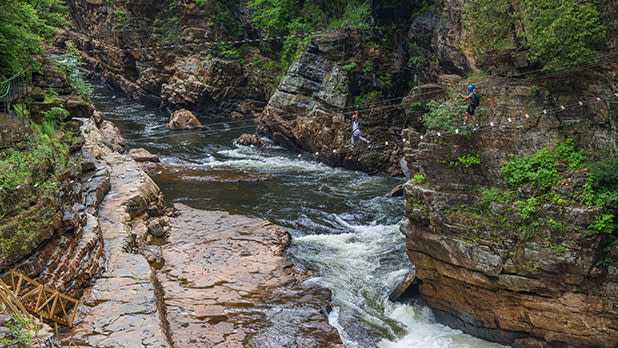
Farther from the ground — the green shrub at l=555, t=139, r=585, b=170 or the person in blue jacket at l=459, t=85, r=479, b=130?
the person in blue jacket at l=459, t=85, r=479, b=130

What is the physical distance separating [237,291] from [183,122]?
23523 mm

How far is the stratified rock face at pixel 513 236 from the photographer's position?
10664mm

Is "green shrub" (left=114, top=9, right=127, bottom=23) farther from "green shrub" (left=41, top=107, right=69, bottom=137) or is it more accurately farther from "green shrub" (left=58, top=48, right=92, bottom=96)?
"green shrub" (left=41, top=107, right=69, bottom=137)

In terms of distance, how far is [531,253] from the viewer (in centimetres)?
1107

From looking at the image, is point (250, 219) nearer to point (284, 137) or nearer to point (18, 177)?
point (18, 177)

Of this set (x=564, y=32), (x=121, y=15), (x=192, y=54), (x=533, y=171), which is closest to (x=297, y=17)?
(x=192, y=54)

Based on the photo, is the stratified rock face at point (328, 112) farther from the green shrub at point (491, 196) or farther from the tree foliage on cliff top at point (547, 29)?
the green shrub at point (491, 196)

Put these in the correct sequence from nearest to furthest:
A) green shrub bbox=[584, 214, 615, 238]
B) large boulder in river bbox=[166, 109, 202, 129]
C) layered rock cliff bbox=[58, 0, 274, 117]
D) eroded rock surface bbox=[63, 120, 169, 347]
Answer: eroded rock surface bbox=[63, 120, 169, 347]
green shrub bbox=[584, 214, 615, 238]
large boulder in river bbox=[166, 109, 202, 129]
layered rock cliff bbox=[58, 0, 274, 117]

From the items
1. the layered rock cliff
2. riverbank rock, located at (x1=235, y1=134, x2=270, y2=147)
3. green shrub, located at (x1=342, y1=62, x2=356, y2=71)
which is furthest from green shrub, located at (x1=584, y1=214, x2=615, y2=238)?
the layered rock cliff

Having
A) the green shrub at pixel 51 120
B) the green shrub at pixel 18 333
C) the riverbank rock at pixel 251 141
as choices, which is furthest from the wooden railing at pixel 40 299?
the riverbank rock at pixel 251 141

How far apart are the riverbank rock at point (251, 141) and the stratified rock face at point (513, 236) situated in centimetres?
1844

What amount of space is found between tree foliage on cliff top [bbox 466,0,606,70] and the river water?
24.5 ft

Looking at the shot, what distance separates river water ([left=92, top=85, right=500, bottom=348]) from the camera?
12.8 meters

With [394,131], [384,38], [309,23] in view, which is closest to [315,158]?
[394,131]
